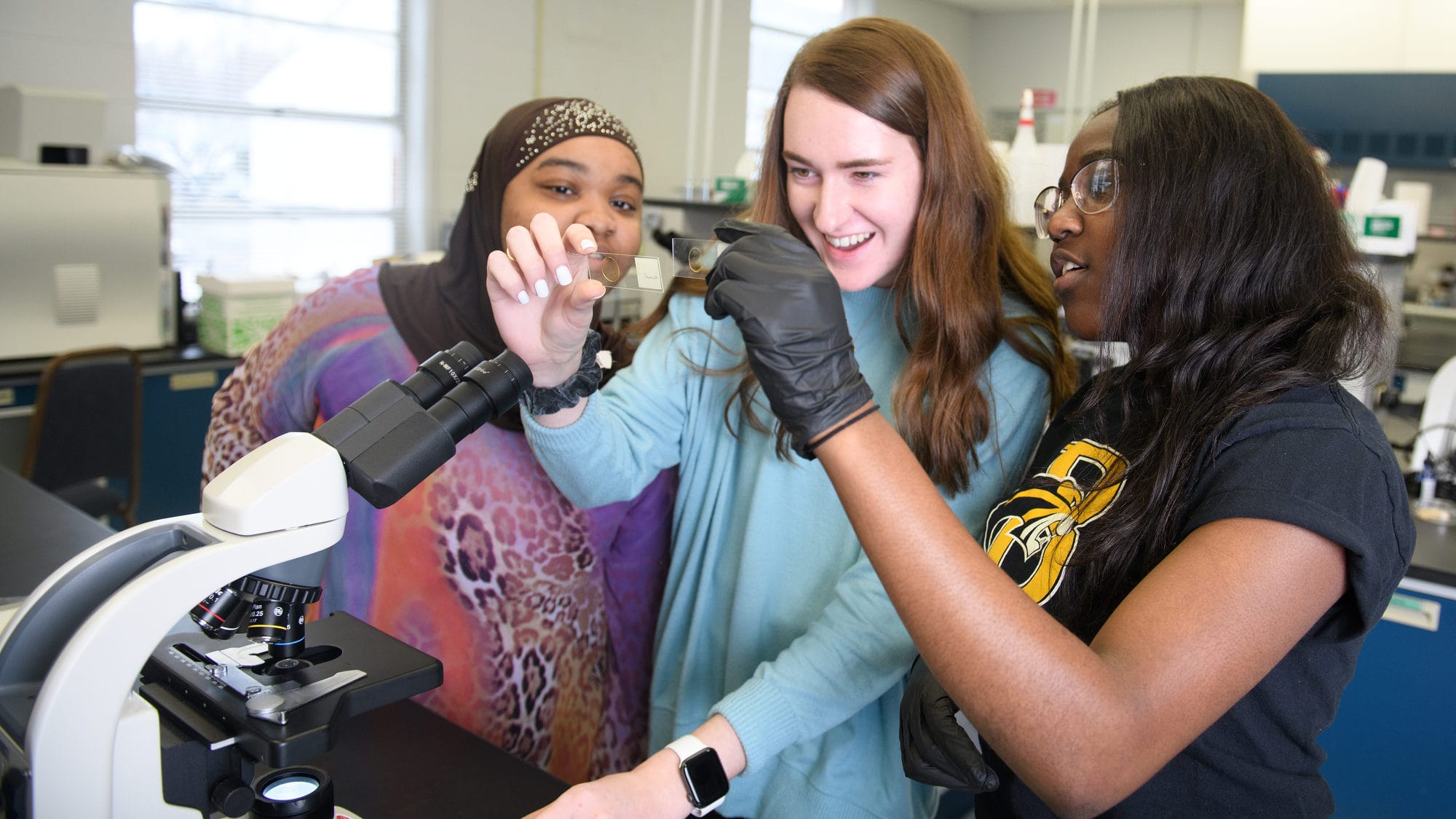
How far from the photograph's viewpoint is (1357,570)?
2.57 feet

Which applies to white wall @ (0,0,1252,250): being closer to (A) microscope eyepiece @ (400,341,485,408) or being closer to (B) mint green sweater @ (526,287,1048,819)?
(B) mint green sweater @ (526,287,1048,819)

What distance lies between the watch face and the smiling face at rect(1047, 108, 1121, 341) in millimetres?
573

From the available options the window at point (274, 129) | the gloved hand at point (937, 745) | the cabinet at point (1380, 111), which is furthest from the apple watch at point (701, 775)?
the cabinet at point (1380, 111)

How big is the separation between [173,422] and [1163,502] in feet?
11.8

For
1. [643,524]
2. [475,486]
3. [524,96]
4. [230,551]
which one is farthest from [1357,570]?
[524,96]

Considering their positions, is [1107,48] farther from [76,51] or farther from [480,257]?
[480,257]

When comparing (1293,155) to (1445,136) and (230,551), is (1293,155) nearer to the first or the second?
(230,551)

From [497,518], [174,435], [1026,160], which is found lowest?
[174,435]

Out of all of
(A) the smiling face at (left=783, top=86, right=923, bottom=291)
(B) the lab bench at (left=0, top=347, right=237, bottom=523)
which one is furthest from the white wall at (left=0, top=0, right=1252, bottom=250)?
(A) the smiling face at (left=783, top=86, right=923, bottom=291)

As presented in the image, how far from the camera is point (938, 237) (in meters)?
1.22

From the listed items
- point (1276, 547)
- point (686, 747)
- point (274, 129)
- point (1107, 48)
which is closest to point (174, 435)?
point (274, 129)

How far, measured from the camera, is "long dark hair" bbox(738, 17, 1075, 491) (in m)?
1.19

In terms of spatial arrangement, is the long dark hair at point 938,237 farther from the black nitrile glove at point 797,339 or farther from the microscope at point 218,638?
the microscope at point 218,638

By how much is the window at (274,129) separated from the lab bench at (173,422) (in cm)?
106
